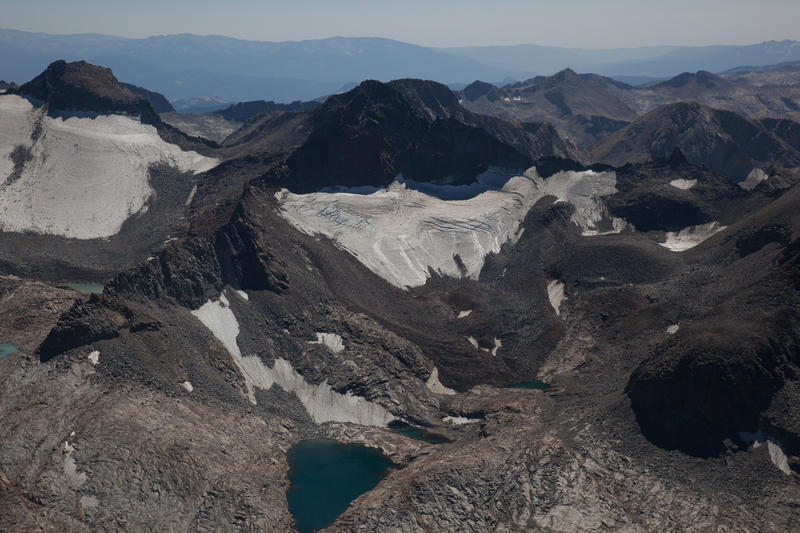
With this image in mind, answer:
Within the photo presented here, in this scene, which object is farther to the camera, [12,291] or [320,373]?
[12,291]

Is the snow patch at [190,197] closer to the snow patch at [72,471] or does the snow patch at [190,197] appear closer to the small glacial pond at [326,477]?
the small glacial pond at [326,477]

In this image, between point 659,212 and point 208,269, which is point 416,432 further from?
point 659,212

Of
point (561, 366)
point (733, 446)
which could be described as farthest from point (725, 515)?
point (561, 366)

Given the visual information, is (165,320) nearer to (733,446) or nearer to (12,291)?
(12,291)

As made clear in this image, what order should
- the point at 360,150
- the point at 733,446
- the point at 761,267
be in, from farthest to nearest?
the point at 360,150
the point at 761,267
the point at 733,446

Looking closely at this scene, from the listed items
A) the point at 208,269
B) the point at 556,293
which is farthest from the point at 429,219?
the point at 208,269

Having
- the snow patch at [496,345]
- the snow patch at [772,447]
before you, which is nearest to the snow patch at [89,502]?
the snow patch at [496,345]

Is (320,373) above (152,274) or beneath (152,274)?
beneath
